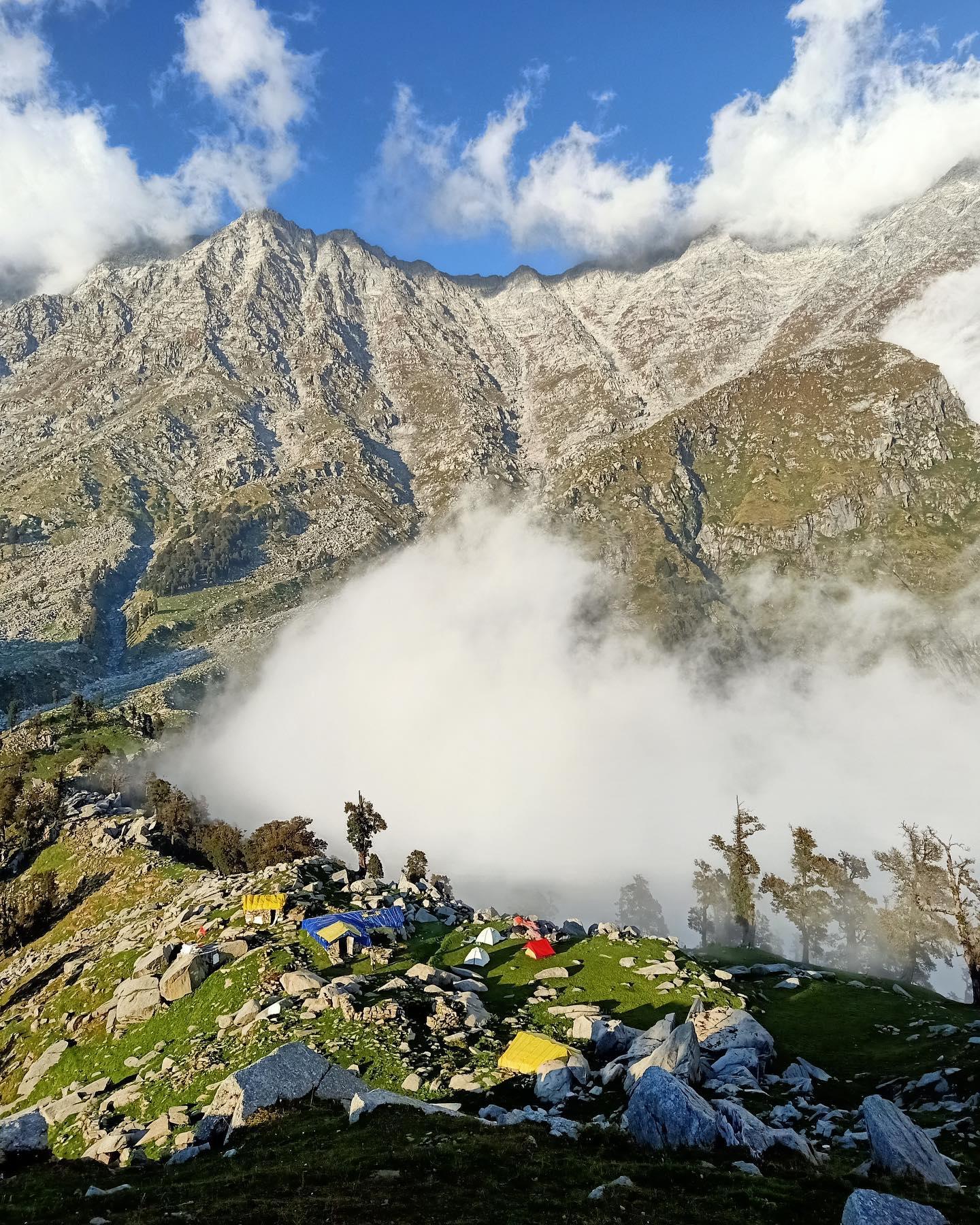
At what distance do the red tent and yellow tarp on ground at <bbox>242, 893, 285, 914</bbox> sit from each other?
20520 millimetres

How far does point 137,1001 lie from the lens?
43.1m

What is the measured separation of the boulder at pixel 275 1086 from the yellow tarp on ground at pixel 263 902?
2255 cm

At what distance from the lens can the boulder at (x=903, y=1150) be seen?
66.9 feet

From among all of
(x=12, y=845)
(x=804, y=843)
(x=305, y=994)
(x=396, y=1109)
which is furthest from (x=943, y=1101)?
(x=12, y=845)

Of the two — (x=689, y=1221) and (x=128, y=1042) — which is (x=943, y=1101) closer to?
(x=689, y=1221)

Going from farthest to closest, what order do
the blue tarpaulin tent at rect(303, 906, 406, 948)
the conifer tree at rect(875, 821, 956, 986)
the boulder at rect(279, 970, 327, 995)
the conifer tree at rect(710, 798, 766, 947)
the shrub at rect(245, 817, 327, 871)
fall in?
1. the conifer tree at rect(710, 798, 766, 947)
2. the shrub at rect(245, 817, 327, 871)
3. the conifer tree at rect(875, 821, 956, 986)
4. the blue tarpaulin tent at rect(303, 906, 406, 948)
5. the boulder at rect(279, 970, 327, 995)

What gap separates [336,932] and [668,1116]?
3048 cm

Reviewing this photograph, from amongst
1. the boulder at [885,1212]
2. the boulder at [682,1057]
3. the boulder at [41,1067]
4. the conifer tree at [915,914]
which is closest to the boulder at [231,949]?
the boulder at [41,1067]

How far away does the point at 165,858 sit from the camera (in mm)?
75375

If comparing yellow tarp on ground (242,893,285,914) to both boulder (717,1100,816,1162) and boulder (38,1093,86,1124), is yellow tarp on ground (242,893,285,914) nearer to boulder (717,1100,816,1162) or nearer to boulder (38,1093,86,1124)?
boulder (38,1093,86,1124)

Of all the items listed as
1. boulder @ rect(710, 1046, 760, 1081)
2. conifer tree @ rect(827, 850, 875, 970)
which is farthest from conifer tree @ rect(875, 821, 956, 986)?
boulder @ rect(710, 1046, 760, 1081)

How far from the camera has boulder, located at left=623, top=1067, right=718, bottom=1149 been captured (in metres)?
23.6

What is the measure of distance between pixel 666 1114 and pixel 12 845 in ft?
322

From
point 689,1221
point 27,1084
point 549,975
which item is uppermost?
point 689,1221
